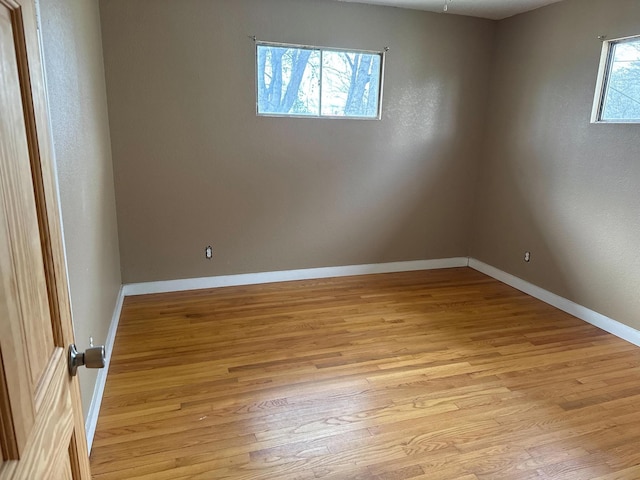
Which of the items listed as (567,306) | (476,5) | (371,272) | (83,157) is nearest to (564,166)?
(567,306)

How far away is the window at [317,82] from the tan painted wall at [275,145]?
85 millimetres

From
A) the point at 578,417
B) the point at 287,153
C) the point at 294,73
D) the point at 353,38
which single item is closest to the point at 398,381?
the point at 578,417

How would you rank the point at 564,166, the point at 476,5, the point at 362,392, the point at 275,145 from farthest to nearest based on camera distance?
1. the point at 275,145
2. the point at 476,5
3. the point at 564,166
4. the point at 362,392

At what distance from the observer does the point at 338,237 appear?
4.14 metres

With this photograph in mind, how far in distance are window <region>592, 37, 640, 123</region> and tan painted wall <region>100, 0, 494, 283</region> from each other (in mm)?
1230

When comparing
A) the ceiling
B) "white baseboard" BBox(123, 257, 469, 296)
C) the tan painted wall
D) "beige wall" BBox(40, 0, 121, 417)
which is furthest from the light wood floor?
the ceiling

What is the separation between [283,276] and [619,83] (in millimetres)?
3087

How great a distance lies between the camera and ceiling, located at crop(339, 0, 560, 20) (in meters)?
3.53

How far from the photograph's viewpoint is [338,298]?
3.69 metres

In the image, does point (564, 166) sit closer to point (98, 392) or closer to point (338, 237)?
point (338, 237)

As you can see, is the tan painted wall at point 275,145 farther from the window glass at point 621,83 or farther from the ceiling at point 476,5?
the window glass at point 621,83

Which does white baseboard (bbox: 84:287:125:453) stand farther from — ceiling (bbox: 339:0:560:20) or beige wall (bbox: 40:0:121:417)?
ceiling (bbox: 339:0:560:20)

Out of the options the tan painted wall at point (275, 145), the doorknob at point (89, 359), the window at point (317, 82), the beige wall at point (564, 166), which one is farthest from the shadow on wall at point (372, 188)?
the doorknob at point (89, 359)

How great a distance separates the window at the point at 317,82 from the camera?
361 cm
